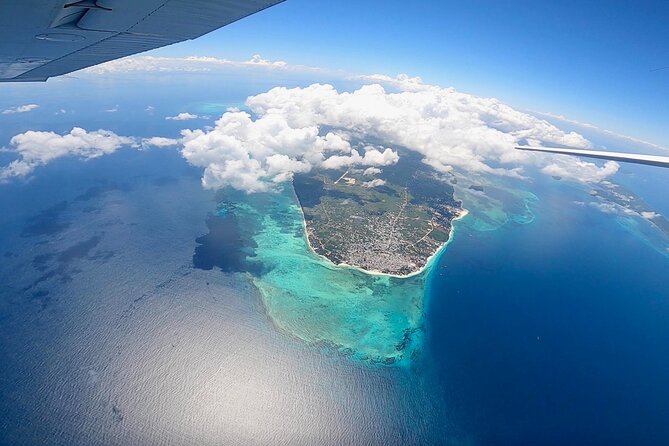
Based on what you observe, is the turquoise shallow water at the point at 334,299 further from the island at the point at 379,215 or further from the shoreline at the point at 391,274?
the island at the point at 379,215

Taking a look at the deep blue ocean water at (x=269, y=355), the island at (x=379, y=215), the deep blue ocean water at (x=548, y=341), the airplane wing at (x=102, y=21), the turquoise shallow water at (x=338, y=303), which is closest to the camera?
the airplane wing at (x=102, y=21)

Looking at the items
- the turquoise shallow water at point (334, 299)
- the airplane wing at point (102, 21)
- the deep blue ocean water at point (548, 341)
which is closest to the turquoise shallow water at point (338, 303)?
the turquoise shallow water at point (334, 299)

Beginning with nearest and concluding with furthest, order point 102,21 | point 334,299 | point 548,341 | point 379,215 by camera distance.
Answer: point 102,21, point 548,341, point 334,299, point 379,215

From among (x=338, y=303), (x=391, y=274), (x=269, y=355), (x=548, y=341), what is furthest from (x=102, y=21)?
(x=548, y=341)

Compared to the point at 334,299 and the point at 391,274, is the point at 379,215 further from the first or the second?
the point at 334,299

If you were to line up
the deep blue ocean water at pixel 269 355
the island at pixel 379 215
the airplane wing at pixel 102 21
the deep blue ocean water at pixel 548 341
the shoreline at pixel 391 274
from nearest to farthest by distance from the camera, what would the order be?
1. the airplane wing at pixel 102 21
2. the deep blue ocean water at pixel 269 355
3. the deep blue ocean water at pixel 548 341
4. the shoreline at pixel 391 274
5. the island at pixel 379 215

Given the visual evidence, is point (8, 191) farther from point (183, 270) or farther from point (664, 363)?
point (664, 363)
